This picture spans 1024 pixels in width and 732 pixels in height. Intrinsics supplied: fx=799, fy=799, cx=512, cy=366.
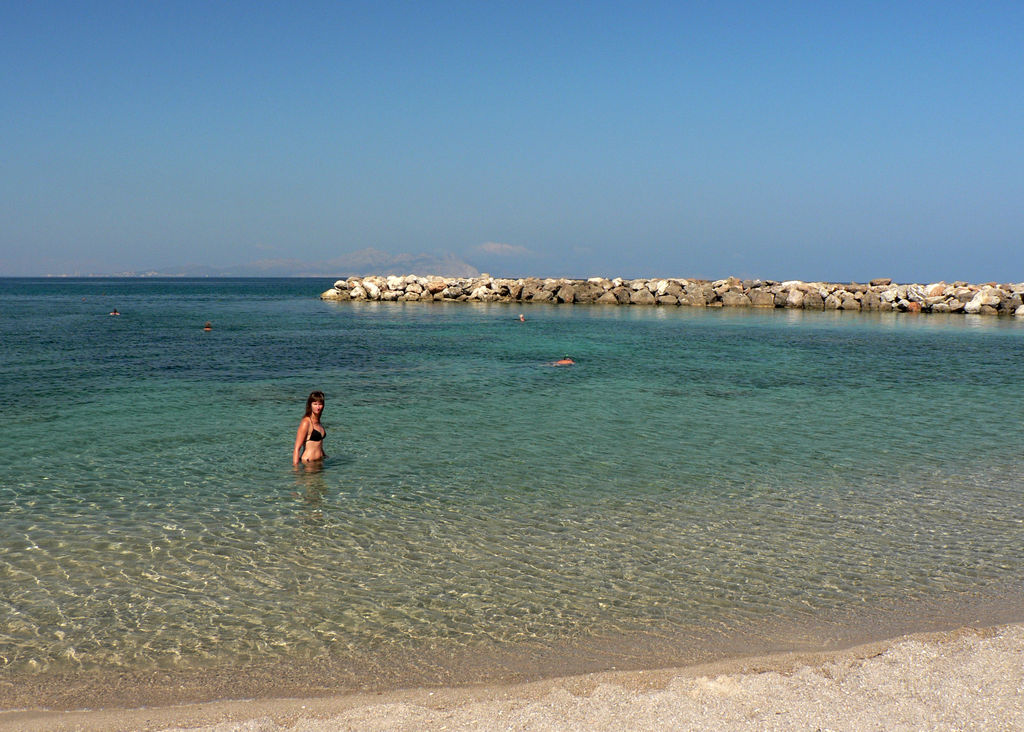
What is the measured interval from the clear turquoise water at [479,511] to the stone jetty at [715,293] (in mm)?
37049

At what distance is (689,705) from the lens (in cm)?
554

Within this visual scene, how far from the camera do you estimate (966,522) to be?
9.73m

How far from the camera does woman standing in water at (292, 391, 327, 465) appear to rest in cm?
1205

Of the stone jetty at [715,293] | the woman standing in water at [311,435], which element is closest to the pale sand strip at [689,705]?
the woman standing in water at [311,435]

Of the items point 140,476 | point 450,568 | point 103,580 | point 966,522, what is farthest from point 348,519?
point 966,522

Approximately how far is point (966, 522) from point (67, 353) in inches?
1095

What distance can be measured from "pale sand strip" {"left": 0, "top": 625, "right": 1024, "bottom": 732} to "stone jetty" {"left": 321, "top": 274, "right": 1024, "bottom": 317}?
5506cm

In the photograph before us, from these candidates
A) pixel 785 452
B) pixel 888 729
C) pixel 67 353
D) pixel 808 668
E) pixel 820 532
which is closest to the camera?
pixel 888 729

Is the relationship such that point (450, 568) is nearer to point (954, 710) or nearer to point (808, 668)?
point (808, 668)

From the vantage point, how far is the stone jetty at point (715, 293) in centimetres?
5591

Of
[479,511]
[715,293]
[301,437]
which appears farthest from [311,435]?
[715,293]

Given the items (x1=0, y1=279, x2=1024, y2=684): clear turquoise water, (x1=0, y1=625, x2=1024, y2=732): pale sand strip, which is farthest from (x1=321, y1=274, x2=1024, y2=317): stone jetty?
(x1=0, y1=625, x2=1024, y2=732): pale sand strip

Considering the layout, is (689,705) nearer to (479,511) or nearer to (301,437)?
(479,511)

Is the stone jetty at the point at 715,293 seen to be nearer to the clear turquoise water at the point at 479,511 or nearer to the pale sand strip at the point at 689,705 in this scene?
the clear turquoise water at the point at 479,511
